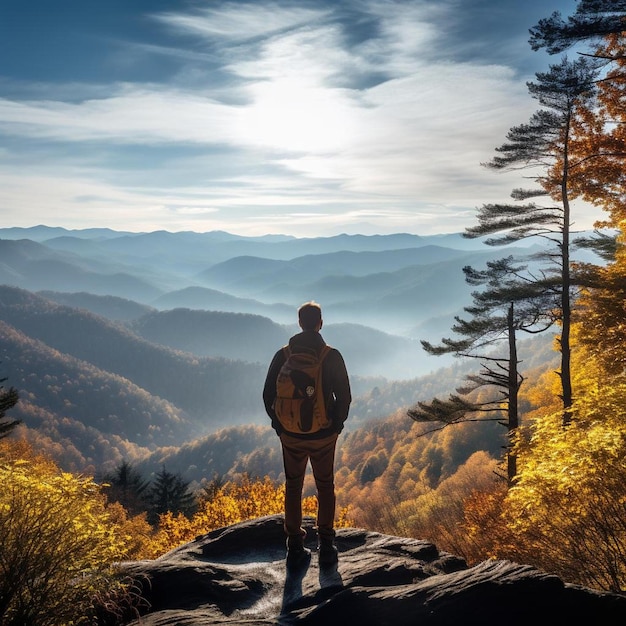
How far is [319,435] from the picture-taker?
6559mm

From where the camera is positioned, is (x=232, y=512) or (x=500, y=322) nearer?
(x=500, y=322)

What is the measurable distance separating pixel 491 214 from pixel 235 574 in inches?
531

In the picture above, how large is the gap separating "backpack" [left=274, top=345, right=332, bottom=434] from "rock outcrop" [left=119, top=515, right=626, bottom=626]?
1.96m

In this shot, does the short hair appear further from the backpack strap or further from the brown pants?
the brown pants

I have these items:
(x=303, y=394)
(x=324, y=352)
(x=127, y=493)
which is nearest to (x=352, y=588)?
(x=303, y=394)

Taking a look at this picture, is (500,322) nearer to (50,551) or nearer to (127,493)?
(50,551)

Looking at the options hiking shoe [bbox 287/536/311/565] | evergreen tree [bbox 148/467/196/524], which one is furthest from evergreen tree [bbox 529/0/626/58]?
evergreen tree [bbox 148/467/196/524]

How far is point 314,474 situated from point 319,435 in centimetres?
74

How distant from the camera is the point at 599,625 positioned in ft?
13.2

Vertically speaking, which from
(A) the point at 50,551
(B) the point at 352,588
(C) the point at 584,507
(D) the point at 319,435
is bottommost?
(B) the point at 352,588

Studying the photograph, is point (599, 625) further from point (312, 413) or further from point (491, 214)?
point (491, 214)

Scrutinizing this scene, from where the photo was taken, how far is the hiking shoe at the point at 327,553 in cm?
677

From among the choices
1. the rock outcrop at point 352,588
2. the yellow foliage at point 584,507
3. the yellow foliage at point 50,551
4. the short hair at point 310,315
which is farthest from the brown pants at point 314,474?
the yellow foliage at point 584,507

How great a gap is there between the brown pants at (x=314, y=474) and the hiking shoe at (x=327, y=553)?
4.6 inches
